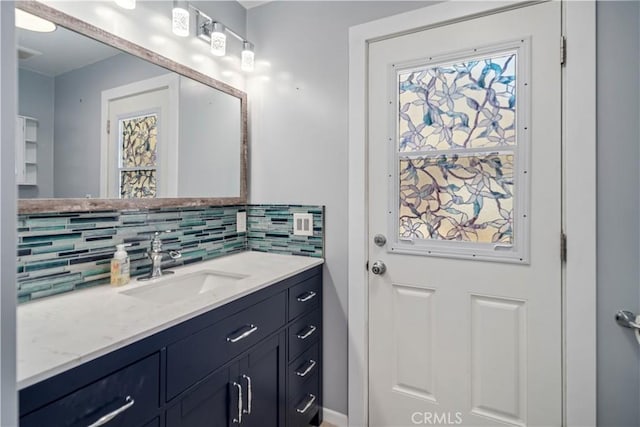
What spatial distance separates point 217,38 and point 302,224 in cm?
107

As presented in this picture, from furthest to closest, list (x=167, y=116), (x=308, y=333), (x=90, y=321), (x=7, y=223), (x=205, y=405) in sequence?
(x=308, y=333)
(x=167, y=116)
(x=205, y=405)
(x=90, y=321)
(x=7, y=223)

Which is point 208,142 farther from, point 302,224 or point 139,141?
point 302,224

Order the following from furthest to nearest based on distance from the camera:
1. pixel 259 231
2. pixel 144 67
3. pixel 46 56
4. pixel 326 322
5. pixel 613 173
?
pixel 259 231, pixel 326 322, pixel 144 67, pixel 613 173, pixel 46 56

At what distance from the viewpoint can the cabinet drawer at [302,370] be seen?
1.49 m

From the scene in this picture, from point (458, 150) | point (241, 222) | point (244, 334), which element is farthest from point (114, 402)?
point (458, 150)

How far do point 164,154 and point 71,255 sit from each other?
57 cm

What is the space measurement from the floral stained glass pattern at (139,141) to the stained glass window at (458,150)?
115 cm

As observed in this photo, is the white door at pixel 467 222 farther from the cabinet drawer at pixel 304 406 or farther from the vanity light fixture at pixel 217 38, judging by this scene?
the vanity light fixture at pixel 217 38

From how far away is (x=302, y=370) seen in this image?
5.22ft

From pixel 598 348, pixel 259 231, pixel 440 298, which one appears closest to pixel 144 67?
pixel 259 231

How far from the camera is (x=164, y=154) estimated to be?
1.52m

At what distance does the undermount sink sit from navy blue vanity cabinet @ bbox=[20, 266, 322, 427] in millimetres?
182

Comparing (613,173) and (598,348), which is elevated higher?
(613,173)

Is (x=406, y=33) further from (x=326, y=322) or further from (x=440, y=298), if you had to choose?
(x=326, y=322)
